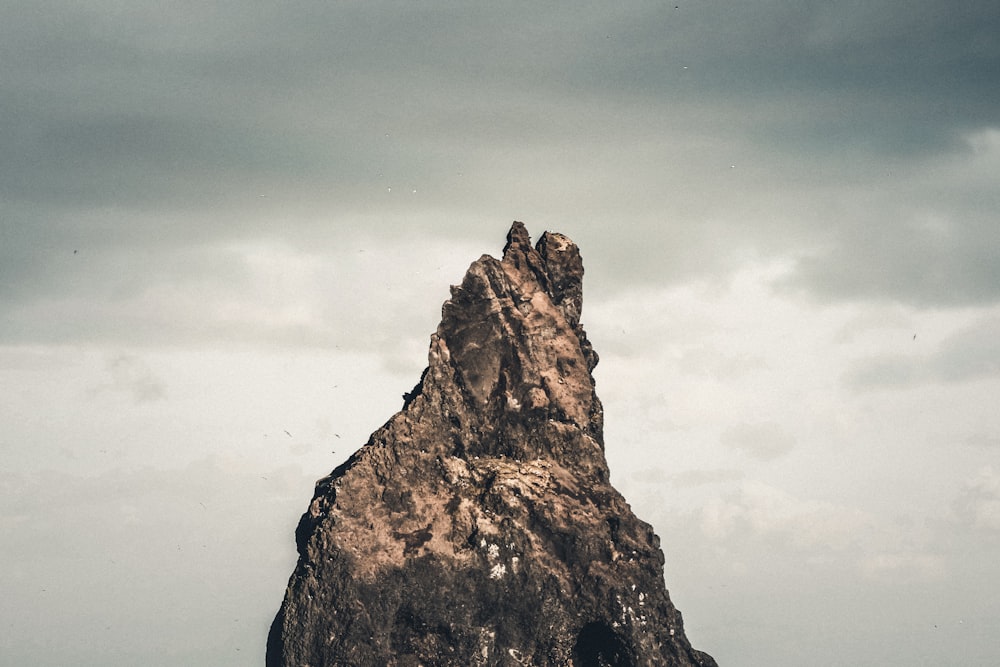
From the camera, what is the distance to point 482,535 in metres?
97.0

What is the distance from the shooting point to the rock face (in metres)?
95.5

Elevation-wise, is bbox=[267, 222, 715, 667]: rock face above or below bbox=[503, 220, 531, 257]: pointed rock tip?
below

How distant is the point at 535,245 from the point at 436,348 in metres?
14.6

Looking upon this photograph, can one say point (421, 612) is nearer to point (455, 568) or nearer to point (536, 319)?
point (455, 568)

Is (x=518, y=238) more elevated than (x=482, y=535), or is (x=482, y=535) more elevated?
(x=518, y=238)

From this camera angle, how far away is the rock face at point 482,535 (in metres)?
95.5

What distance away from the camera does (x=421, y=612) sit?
95.4 m

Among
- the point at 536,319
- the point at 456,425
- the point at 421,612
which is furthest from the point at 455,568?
the point at 536,319

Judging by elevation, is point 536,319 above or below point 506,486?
above

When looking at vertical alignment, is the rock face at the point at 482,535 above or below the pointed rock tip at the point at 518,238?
below

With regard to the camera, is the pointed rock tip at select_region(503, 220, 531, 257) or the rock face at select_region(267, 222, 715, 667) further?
the pointed rock tip at select_region(503, 220, 531, 257)

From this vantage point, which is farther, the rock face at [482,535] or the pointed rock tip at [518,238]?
the pointed rock tip at [518,238]

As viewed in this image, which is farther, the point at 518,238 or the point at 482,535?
the point at 518,238

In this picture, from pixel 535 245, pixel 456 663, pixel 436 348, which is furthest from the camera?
pixel 535 245
